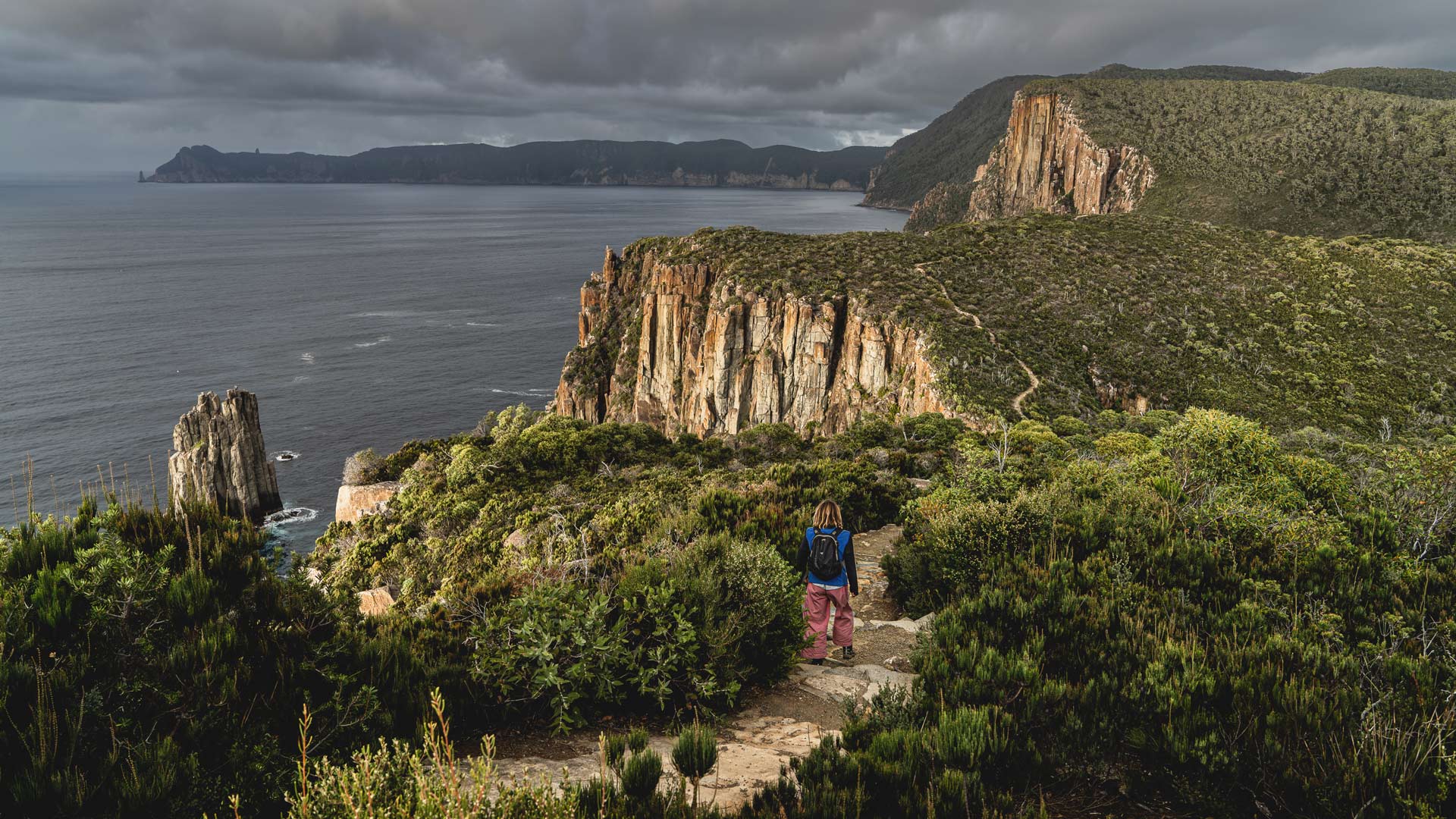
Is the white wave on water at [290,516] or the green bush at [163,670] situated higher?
the green bush at [163,670]

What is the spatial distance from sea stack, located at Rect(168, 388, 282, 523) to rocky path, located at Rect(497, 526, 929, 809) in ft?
159

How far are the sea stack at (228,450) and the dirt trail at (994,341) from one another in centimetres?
4386

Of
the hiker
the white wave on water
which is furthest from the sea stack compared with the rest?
the hiker

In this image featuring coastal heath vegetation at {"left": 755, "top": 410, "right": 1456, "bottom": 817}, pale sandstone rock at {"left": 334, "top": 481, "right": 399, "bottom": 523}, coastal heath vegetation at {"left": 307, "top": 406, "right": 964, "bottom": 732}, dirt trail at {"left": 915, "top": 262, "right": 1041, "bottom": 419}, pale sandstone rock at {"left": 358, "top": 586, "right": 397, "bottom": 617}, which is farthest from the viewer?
dirt trail at {"left": 915, "top": 262, "right": 1041, "bottom": 419}

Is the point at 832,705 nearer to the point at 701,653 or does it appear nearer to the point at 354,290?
the point at 701,653

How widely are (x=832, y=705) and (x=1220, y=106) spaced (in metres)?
107

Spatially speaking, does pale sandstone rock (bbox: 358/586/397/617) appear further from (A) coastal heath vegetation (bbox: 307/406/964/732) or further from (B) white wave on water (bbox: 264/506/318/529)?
(B) white wave on water (bbox: 264/506/318/529)

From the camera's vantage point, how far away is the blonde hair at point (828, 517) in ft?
26.7

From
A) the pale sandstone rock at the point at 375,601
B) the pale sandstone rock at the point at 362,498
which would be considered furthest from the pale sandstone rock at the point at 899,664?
the pale sandstone rock at the point at 362,498

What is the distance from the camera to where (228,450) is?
45.8m

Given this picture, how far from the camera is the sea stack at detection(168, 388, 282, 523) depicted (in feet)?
147

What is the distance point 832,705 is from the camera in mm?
6770

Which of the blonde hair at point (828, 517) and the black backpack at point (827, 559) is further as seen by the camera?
the blonde hair at point (828, 517)

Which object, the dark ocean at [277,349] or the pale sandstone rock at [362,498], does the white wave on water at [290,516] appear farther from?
the pale sandstone rock at [362,498]
